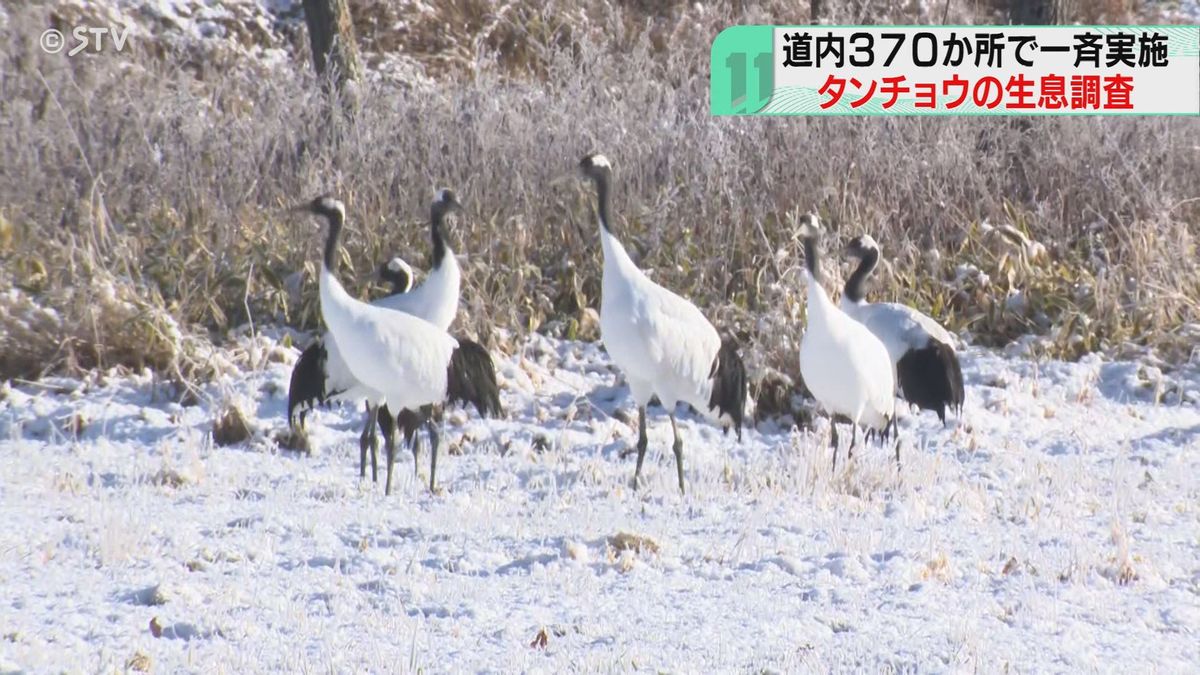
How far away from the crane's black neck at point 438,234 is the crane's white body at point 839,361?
67.6 inches

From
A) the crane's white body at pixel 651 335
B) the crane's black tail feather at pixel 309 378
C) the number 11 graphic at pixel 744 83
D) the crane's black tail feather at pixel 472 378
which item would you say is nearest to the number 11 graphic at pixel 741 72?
the number 11 graphic at pixel 744 83

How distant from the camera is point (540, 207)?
10094 millimetres

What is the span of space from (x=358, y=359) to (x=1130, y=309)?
17.4 ft

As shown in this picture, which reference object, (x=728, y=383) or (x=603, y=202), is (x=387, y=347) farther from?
(x=728, y=383)

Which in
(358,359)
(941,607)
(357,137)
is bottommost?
(941,607)

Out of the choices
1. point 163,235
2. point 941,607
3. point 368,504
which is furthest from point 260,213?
point 941,607

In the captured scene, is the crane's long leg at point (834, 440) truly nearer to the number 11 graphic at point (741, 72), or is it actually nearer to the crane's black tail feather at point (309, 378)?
the crane's black tail feather at point (309, 378)

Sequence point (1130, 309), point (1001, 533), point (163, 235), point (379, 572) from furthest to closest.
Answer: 1. point (1130, 309)
2. point (163, 235)
3. point (1001, 533)
4. point (379, 572)

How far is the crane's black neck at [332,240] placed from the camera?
7129 millimetres

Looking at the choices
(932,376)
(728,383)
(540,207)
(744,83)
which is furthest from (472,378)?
(744,83)

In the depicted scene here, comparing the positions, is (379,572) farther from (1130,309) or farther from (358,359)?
(1130,309)

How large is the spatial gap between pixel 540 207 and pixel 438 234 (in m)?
2.32

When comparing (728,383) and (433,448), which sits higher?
(728,383)

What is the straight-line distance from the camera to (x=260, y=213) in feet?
32.3
